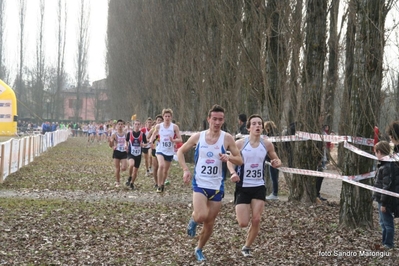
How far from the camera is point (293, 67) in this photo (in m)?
14.0

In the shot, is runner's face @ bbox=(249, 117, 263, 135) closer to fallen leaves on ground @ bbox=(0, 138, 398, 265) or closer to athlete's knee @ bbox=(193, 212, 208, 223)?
athlete's knee @ bbox=(193, 212, 208, 223)

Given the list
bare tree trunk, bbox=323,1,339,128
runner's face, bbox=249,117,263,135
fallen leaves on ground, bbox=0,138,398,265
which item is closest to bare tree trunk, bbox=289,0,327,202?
bare tree trunk, bbox=323,1,339,128

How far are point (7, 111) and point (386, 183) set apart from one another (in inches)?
1787

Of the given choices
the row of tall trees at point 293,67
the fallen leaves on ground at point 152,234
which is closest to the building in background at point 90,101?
the row of tall trees at point 293,67

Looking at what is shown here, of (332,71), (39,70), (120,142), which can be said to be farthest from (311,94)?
(39,70)

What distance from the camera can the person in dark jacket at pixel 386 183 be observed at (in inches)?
346

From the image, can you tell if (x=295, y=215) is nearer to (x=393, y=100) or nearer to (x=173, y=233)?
(x=173, y=233)

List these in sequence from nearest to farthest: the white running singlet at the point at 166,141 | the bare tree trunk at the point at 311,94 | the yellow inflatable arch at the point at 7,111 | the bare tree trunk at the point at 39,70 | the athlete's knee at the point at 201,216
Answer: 1. the athlete's knee at the point at 201,216
2. the bare tree trunk at the point at 311,94
3. the white running singlet at the point at 166,141
4. the yellow inflatable arch at the point at 7,111
5. the bare tree trunk at the point at 39,70

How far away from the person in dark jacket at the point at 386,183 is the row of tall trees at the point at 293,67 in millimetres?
1205

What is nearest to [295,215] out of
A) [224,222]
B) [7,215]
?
[224,222]

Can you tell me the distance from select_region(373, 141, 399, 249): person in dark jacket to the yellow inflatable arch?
45032mm

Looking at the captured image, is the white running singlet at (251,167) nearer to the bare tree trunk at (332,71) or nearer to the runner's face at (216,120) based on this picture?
the runner's face at (216,120)

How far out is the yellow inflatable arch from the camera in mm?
50344

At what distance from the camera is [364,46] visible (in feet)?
33.5
